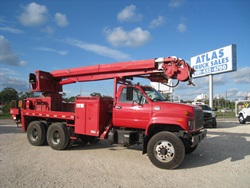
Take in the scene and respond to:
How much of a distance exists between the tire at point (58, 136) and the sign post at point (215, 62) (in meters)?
17.0

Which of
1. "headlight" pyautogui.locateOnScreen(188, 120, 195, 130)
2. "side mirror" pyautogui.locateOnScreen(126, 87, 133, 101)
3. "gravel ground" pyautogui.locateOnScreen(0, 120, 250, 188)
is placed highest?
"side mirror" pyautogui.locateOnScreen(126, 87, 133, 101)

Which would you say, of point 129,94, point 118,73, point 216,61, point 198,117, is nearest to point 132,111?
point 129,94

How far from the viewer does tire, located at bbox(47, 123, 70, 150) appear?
30.7 ft

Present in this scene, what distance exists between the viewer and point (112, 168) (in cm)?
699

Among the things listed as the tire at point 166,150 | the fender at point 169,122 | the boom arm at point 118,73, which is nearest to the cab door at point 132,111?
the fender at point 169,122

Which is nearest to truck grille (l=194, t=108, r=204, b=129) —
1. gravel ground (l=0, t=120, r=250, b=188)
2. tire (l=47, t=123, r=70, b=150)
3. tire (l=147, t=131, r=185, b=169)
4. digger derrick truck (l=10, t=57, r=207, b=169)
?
digger derrick truck (l=10, t=57, r=207, b=169)

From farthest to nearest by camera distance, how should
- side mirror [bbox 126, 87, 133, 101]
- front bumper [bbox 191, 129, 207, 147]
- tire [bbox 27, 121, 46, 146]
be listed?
tire [bbox 27, 121, 46, 146]
side mirror [bbox 126, 87, 133, 101]
front bumper [bbox 191, 129, 207, 147]

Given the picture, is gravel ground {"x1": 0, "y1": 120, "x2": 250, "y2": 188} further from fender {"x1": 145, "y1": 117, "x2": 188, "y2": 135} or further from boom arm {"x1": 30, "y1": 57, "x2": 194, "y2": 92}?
boom arm {"x1": 30, "y1": 57, "x2": 194, "y2": 92}

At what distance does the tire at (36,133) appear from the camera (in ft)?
33.4

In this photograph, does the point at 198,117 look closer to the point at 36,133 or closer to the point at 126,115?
the point at 126,115

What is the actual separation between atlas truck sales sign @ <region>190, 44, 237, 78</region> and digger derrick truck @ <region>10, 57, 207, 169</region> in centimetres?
1600

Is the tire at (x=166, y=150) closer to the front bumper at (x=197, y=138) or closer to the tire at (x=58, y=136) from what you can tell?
the front bumper at (x=197, y=138)

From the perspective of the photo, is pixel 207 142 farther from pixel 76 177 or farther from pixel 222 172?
pixel 76 177

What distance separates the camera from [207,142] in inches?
455
